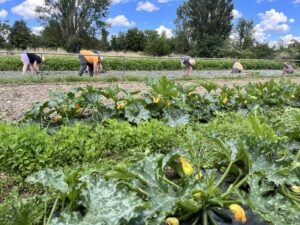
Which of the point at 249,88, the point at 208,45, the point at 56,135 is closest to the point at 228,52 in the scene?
the point at 208,45

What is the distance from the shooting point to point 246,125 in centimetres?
464

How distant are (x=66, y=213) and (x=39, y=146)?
156 centimetres

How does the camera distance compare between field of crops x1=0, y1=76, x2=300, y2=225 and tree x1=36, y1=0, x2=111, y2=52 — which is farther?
tree x1=36, y1=0, x2=111, y2=52

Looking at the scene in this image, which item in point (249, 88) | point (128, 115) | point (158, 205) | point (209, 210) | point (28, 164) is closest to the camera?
point (158, 205)

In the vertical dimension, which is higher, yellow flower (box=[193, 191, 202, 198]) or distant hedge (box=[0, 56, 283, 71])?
yellow flower (box=[193, 191, 202, 198])

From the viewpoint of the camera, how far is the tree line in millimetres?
41719

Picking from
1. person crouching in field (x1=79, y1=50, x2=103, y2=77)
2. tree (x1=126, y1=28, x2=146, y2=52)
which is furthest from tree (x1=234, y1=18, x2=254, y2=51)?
person crouching in field (x1=79, y1=50, x2=103, y2=77)

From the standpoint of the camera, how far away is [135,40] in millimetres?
45781

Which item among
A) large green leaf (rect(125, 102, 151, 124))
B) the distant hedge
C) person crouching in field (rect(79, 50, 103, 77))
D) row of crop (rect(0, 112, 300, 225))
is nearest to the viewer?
row of crop (rect(0, 112, 300, 225))

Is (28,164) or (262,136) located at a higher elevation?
(262,136)

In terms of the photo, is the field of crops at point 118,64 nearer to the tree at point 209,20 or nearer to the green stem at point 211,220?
the green stem at point 211,220

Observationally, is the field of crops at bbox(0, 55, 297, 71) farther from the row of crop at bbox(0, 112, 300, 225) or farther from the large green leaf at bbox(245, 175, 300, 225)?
the large green leaf at bbox(245, 175, 300, 225)

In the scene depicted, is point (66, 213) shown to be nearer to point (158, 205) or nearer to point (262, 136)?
point (158, 205)

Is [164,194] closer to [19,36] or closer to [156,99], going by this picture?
[156,99]
